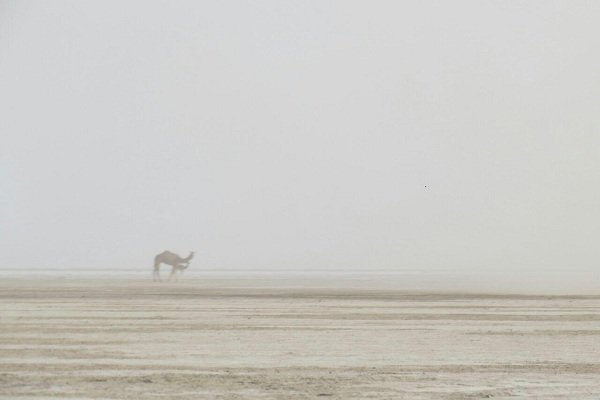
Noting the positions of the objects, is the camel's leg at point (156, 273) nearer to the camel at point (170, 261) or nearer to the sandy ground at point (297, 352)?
the camel at point (170, 261)

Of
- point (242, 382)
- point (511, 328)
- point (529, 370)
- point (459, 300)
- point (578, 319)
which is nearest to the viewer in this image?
point (242, 382)

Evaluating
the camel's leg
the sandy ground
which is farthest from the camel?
the sandy ground

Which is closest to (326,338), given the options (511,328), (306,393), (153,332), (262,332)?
(262,332)

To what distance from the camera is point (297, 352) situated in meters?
20.1

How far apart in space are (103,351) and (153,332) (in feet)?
14.3

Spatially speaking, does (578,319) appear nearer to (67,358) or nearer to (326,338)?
(326,338)

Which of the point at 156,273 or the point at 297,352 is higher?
the point at 156,273

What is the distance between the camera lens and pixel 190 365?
59.0ft

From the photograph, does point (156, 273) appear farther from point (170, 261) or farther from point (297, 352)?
point (297, 352)

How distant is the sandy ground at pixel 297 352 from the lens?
50.0ft

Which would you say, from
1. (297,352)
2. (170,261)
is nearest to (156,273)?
(170,261)

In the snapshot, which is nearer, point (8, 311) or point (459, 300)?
point (8, 311)

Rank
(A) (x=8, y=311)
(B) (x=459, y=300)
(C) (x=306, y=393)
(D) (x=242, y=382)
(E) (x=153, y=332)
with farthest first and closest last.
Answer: (B) (x=459, y=300)
(A) (x=8, y=311)
(E) (x=153, y=332)
(D) (x=242, y=382)
(C) (x=306, y=393)

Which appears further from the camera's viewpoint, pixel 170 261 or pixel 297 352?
pixel 170 261
